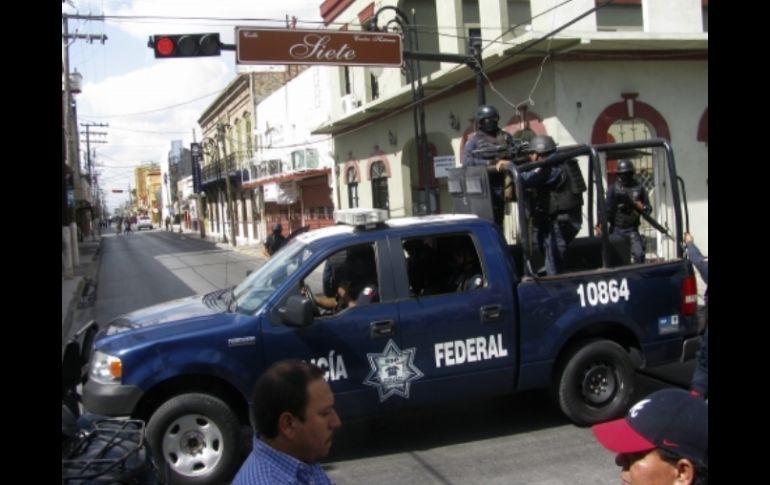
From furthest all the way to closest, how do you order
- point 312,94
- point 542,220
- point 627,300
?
1. point 312,94
2. point 542,220
3. point 627,300

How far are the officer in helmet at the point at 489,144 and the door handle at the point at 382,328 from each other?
5.86 feet

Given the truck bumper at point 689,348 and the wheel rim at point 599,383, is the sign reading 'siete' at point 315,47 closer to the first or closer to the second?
the truck bumper at point 689,348

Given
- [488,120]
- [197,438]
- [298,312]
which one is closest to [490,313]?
[298,312]

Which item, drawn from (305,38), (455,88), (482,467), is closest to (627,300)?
(482,467)

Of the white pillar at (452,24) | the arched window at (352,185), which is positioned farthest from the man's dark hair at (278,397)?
the arched window at (352,185)

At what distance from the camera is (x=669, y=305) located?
20.3 feet

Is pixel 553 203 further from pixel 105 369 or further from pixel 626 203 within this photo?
pixel 105 369

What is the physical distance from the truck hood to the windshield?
8.3 inches

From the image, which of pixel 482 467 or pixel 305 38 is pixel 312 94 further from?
pixel 482 467

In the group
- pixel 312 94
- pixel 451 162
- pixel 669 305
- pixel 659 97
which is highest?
pixel 312 94

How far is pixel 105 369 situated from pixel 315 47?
347 inches

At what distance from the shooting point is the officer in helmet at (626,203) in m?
8.52

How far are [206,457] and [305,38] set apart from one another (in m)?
9.04

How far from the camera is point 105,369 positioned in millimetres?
4914
